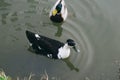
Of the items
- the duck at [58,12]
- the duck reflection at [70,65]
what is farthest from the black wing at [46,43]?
the duck at [58,12]

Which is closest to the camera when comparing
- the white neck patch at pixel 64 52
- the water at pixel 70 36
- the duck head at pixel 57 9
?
the water at pixel 70 36

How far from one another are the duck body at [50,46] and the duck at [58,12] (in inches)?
44.8

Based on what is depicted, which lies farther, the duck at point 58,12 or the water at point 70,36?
the duck at point 58,12

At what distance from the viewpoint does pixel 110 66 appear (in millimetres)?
8461

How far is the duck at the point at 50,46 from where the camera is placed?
845 centimetres

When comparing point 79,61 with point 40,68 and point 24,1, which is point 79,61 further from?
point 24,1

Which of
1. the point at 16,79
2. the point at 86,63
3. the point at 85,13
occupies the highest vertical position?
the point at 85,13

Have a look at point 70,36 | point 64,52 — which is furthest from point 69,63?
point 70,36

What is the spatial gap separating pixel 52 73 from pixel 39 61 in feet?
1.58

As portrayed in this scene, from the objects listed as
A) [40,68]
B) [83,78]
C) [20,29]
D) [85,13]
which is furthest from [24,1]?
[83,78]

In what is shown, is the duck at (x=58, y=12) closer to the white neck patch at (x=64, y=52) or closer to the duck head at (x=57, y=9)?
the duck head at (x=57, y=9)

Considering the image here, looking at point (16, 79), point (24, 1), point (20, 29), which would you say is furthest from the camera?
point (24, 1)

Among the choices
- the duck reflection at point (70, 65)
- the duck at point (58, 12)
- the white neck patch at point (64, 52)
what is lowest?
the duck reflection at point (70, 65)

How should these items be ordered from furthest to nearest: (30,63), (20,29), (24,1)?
(24,1) < (20,29) < (30,63)
